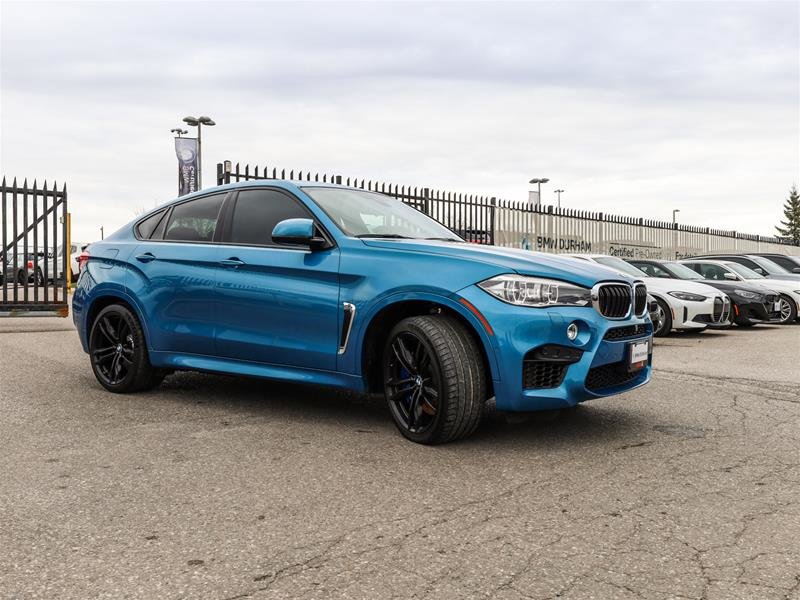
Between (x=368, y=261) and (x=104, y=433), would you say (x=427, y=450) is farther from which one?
(x=104, y=433)

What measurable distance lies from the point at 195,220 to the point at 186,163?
18722 mm

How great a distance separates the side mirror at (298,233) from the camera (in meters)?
4.85

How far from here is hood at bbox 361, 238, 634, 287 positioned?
439 centimetres

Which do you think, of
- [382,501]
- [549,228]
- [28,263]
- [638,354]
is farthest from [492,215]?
[382,501]

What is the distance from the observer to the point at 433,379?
14.5ft

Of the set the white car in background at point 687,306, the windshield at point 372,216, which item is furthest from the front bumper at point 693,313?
the windshield at point 372,216

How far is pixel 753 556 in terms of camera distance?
9.66 feet

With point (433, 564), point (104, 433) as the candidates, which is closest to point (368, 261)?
point (104, 433)

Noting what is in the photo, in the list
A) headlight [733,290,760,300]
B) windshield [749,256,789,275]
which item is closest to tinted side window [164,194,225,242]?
headlight [733,290,760,300]

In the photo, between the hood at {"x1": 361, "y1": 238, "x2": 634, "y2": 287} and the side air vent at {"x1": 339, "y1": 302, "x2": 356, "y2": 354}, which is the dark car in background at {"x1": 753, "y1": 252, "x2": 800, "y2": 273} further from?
the side air vent at {"x1": 339, "y1": 302, "x2": 356, "y2": 354}

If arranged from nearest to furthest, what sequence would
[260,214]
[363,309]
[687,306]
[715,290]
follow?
[363,309], [260,214], [687,306], [715,290]

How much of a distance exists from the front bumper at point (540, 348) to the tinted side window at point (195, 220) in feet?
7.71

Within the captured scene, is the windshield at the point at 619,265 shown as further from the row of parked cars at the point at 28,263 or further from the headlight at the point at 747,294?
the row of parked cars at the point at 28,263

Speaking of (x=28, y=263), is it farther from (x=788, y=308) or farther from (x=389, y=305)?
(x=389, y=305)
